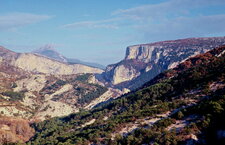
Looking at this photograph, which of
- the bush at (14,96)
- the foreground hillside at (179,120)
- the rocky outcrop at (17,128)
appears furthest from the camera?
the bush at (14,96)

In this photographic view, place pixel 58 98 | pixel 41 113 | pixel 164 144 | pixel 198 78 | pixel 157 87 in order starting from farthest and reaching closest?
pixel 58 98
pixel 41 113
pixel 157 87
pixel 198 78
pixel 164 144

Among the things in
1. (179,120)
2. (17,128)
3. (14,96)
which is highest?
(179,120)

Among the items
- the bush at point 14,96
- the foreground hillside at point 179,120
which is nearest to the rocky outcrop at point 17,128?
the foreground hillside at point 179,120

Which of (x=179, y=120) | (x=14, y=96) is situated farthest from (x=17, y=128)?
(x=179, y=120)

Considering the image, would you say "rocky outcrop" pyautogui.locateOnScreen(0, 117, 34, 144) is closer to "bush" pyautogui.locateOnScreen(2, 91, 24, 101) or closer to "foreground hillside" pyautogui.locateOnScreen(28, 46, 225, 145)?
"foreground hillside" pyautogui.locateOnScreen(28, 46, 225, 145)

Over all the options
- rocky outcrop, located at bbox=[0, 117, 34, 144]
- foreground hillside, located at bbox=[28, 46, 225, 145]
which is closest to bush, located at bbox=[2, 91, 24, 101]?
rocky outcrop, located at bbox=[0, 117, 34, 144]

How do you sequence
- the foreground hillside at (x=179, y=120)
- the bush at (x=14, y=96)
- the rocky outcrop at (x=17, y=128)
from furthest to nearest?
the bush at (x=14, y=96)
the rocky outcrop at (x=17, y=128)
the foreground hillside at (x=179, y=120)

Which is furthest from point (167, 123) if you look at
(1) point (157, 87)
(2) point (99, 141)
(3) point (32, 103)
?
(3) point (32, 103)

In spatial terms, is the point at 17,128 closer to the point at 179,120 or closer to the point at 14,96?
the point at 14,96

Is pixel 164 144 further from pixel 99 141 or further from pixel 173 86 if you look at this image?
pixel 173 86

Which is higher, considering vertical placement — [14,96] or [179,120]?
[179,120]

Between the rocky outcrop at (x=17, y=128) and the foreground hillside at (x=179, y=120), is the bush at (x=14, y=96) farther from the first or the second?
the foreground hillside at (x=179, y=120)
